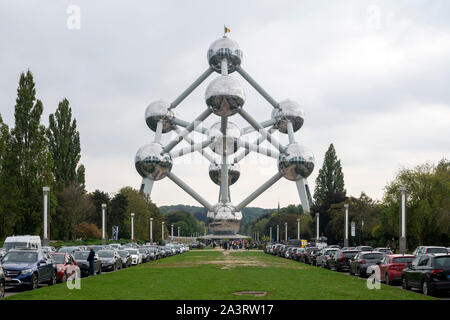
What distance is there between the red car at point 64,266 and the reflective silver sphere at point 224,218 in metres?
88.2

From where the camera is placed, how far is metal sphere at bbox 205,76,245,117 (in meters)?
93.4

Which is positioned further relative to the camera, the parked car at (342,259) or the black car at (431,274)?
the parked car at (342,259)

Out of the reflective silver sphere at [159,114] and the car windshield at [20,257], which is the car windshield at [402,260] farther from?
the reflective silver sphere at [159,114]

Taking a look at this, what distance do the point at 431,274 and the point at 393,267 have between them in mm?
5563

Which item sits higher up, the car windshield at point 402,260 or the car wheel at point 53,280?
the car windshield at point 402,260

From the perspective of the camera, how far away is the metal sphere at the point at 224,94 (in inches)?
3676

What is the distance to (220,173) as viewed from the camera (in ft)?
375

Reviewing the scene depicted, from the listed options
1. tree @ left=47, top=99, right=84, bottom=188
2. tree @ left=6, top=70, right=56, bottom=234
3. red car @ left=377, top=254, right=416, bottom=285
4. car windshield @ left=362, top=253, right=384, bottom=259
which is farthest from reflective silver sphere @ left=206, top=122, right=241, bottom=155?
red car @ left=377, top=254, right=416, bottom=285

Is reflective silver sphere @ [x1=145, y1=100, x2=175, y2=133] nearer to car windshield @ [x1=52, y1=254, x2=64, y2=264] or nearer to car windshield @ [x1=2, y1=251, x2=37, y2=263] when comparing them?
car windshield @ [x1=52, y1=254, x2=64, y2=264]

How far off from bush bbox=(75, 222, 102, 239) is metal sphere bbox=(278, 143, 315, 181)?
1261 inches

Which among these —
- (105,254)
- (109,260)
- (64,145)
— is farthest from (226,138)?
(109,260)

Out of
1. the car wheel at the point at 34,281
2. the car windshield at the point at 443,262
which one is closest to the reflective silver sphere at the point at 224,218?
the car wheel at the point at 34,281
